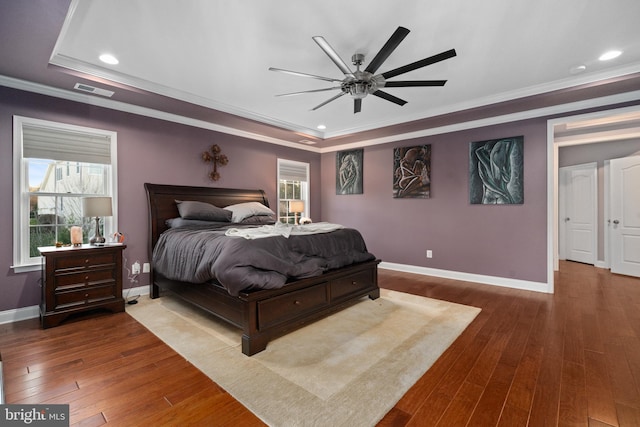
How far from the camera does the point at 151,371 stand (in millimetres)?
2135

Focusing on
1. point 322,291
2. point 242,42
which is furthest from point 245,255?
point 242,42

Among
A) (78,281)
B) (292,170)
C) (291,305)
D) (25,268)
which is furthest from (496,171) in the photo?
(25,268)

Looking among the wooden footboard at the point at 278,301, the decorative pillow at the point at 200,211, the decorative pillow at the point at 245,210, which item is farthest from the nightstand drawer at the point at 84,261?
the decorative pillow at the point at 245,210

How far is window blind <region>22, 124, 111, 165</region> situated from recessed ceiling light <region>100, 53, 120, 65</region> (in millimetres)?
1100

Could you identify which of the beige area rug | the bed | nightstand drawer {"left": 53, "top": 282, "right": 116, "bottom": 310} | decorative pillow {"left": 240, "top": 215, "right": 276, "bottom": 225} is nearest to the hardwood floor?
the beige area rug

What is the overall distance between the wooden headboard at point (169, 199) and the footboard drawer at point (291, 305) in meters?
2.32

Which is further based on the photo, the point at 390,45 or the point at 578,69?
the point at 578,69

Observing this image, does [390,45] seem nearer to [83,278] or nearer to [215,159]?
[215,159]

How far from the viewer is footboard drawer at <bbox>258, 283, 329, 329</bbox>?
8.08 feet

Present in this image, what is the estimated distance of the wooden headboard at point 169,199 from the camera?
3951mm

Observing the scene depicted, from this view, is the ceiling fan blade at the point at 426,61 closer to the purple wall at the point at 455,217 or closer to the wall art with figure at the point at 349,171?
the purple wall at the point at 455,217

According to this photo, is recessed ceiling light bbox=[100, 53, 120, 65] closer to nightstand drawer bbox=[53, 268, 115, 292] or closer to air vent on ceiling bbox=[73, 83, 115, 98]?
air vent on ceiling bbox=[73, 83, 115, 98]

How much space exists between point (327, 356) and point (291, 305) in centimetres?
55

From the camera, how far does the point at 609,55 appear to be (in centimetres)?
284
